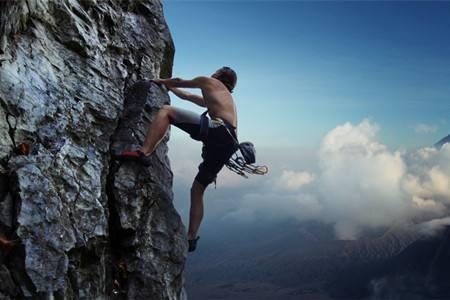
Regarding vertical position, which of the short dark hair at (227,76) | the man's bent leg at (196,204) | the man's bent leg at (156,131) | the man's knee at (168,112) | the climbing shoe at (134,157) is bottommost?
the man's bent leg at (196,204)

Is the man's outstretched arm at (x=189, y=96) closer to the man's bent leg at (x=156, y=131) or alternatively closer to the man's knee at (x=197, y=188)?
the man's bent leg at (x=156, y=131)

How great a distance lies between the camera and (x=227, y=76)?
11.4 m

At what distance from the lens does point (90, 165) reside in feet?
30.9

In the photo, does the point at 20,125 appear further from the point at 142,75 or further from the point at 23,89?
the point at 142,75

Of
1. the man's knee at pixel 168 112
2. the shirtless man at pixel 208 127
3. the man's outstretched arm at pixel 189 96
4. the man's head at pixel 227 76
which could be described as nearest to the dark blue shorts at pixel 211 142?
the shirtless man at pixel 208 127

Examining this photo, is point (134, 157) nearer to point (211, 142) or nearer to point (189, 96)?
point (211, 142)

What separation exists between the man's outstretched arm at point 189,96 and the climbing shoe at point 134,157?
3.07 m

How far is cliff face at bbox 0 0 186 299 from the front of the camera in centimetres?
709

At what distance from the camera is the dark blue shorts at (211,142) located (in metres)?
10.4

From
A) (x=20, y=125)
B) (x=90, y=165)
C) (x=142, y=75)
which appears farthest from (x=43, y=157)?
(x=142, y=75)

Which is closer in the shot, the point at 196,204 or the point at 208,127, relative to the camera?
the point at 208,127

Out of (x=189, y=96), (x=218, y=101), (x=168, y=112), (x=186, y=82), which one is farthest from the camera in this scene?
(x=189, y=96)

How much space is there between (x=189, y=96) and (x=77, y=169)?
4.81 m

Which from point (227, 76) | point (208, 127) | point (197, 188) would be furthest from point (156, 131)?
point (227, 76)
